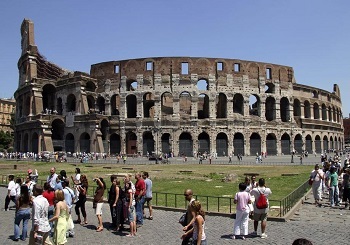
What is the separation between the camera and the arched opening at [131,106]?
56.6 m

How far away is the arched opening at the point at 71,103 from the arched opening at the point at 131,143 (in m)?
9.89

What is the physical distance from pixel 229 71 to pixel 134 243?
4711 centimetres

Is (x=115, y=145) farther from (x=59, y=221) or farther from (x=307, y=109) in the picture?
(x=59, y=221)

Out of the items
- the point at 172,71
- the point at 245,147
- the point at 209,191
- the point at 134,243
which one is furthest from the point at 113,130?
the point at 134,243

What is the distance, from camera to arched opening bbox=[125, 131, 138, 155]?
53.8 metres

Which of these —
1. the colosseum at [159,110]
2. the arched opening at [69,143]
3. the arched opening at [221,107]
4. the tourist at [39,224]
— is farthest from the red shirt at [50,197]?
the arched opening at [221,107]

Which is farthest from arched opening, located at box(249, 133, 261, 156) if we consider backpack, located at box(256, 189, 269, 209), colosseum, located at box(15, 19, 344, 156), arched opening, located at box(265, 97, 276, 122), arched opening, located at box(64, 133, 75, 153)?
backpack, located at box(256, 189, 269, 209)

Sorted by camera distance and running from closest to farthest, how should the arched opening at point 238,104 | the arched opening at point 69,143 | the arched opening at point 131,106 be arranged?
1. the arched opening at point 69,143
2. the arched opening at point 238,104
3. the arched opening at point 131,106

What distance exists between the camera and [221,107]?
188 feet

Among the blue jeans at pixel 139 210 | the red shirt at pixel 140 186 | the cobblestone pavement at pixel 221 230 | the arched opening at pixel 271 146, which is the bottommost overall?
the cobblestone pavement at pixel 221 230

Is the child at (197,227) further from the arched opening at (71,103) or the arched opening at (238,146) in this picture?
the arched opening at (71,103)

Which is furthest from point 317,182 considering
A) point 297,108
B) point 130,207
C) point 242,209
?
point 297,108

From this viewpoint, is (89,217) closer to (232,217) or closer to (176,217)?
(176,217)

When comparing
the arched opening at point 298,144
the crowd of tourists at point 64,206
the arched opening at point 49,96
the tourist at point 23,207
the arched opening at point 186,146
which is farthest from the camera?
the arched opening at point 49,96
